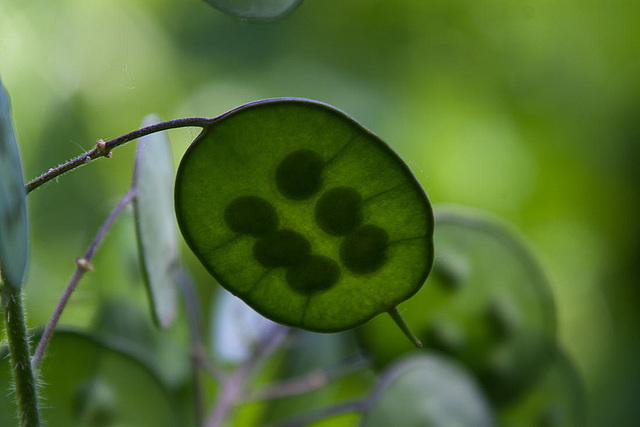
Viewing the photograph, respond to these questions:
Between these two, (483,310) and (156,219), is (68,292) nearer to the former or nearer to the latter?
(156,219)

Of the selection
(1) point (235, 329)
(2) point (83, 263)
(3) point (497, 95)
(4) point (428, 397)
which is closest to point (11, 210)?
(2) point (83, 263)

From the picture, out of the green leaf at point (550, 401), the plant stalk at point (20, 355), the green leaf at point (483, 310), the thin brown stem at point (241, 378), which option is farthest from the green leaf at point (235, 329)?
the plant stalk at point (20, 355)

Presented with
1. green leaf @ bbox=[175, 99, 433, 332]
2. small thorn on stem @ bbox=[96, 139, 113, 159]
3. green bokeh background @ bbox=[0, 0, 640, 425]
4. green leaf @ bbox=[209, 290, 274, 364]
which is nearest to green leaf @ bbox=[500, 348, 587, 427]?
green leaf @ bbox=[209, 290, 274, 364]

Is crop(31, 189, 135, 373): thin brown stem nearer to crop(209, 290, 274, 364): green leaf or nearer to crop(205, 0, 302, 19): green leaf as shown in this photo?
crop(205, 0, 302, 19): green leaf

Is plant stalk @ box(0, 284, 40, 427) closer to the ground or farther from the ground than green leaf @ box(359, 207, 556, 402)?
farther from the ground

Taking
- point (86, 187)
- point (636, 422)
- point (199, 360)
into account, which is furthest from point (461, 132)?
point (199, 360)

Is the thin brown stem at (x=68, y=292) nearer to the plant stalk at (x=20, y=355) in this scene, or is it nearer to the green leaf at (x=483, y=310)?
the plant stalk at (x=20, y=355)
